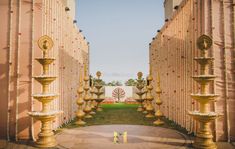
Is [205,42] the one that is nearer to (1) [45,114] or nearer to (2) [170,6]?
(1) [45,114]

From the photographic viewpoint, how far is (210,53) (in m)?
6.36

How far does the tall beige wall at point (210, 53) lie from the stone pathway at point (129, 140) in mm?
934

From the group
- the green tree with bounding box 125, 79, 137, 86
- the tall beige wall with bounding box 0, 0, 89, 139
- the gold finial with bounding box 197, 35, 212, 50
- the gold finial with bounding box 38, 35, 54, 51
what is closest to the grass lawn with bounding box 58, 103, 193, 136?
the tall beige wall with bounding box 0, 0, 89, 139

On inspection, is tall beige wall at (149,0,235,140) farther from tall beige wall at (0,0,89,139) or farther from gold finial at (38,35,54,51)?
tall beige wall at (0,0,89,139)

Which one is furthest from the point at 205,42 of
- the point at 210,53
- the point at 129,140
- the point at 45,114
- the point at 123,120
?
the point at 123,120

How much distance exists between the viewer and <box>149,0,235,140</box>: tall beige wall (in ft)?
20.5

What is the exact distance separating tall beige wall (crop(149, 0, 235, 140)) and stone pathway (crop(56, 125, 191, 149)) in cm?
93

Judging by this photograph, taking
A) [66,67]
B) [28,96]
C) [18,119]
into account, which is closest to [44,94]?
[28,96]

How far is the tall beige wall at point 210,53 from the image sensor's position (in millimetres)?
6254

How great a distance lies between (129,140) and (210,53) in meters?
3.27

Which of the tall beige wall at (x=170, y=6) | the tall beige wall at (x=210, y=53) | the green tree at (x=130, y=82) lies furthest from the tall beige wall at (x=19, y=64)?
the green tree at (x=130, y=82)

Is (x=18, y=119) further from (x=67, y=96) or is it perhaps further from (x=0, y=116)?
(x=67, y=96)

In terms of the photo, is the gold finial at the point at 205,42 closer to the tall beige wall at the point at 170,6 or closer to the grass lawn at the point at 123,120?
the grass lawn at the point at 123,120

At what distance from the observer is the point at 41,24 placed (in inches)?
265
